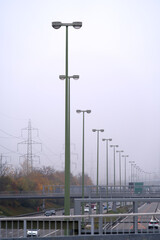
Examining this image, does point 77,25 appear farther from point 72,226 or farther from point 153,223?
point 72,226

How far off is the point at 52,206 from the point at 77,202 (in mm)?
85293

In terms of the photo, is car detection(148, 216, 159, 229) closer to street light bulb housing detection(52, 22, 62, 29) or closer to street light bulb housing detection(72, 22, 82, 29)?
street light bulb housing detection(72, 22, 82, 29)

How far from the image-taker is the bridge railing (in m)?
15.5

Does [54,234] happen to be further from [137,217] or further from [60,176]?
[60,176]

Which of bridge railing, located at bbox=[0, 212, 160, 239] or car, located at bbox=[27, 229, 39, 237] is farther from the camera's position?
car, located at bbox=[27, 229, 39, 237]

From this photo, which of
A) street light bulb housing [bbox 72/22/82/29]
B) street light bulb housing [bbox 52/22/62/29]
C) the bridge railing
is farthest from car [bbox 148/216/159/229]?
street light bulb housing [bbox 52/22/62/29]

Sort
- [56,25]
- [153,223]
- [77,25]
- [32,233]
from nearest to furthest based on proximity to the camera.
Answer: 1. [32,233]
2. [153,223]
3. [77,25]
4. [56,25]

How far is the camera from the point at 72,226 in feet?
51.9

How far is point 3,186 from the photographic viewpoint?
9788cm

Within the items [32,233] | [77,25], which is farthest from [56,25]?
[32,233]

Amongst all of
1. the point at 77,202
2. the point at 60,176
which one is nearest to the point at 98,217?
the point at 77,202

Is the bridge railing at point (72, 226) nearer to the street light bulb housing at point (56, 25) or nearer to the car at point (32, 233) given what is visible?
the car at point (32, 233)

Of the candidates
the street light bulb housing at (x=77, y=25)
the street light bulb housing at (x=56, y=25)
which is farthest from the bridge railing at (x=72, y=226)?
the street light bulb housing at (x=56, y=25)

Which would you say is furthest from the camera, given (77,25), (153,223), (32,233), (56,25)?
(56,25)
